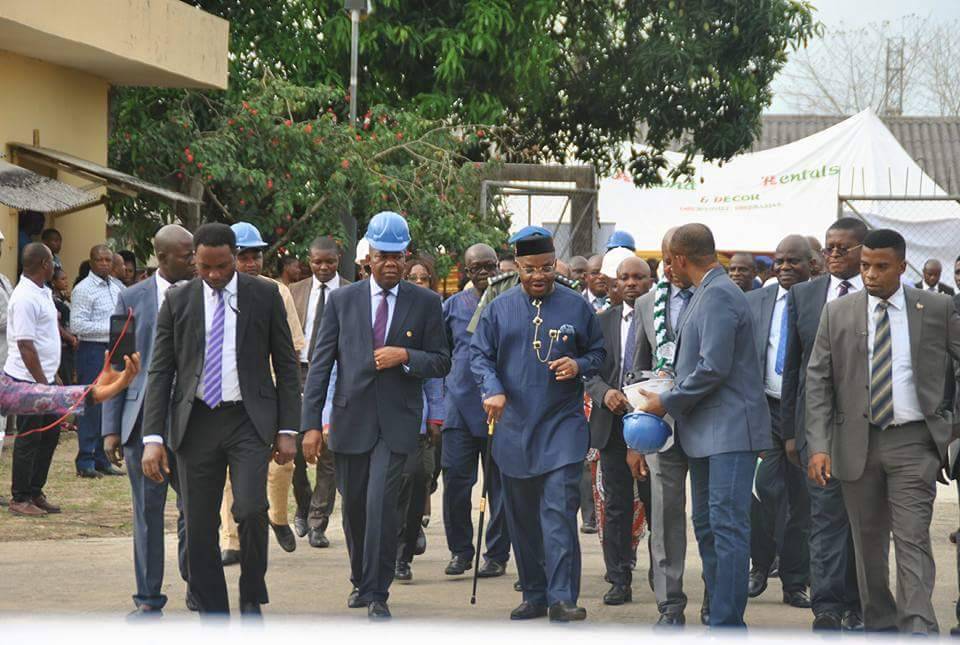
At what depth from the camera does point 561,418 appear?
8.23 m

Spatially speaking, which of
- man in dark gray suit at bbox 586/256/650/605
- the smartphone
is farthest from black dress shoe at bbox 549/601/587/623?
the smartphone

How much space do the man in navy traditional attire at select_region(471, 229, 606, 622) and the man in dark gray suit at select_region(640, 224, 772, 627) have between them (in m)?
0.79

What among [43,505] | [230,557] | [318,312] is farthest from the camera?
Answer: [43,505]

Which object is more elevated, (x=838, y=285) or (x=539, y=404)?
(x=838, y=285)

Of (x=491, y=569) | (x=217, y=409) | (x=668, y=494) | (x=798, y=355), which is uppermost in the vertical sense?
(x=798, y=355)

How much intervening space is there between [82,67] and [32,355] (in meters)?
8.44

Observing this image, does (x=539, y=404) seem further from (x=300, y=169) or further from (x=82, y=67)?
(x=82, y=67)

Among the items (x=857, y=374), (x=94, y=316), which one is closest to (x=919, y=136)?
(x=94, y=316)

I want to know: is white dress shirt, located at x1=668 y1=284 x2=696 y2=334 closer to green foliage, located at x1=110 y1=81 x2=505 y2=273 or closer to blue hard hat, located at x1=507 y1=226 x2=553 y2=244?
blue hard hat, located at x1=507 y1=226 x2=553 y2=244

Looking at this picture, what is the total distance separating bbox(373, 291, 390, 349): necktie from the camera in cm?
841

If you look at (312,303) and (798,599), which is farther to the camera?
(312,303)

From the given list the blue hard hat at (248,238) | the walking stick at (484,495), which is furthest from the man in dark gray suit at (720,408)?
the blue hard hat at (248,238)

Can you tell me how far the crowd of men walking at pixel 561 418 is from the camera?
7227 mm

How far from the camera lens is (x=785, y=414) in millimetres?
8195
